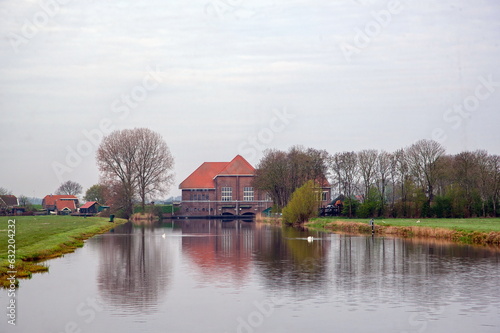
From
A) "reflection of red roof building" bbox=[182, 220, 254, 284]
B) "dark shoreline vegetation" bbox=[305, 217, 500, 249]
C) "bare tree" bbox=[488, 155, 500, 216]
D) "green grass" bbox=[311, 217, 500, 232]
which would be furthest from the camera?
"bare tree" bbox=[488, 155, 500, 216]

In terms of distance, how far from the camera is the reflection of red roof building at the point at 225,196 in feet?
402

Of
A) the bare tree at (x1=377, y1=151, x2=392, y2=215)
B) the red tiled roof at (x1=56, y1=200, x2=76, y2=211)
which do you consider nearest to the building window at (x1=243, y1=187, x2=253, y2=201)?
the bare tree at (x1=377, y1=151, x2=392, y2=215)

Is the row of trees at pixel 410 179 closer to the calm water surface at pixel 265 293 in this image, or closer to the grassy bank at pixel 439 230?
the grassy bank at pixel 439 230

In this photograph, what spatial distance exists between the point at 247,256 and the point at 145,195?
63.7 m

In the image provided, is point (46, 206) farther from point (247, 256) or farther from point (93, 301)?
point (93, 301)

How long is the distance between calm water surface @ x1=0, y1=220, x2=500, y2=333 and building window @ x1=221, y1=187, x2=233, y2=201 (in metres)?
86.3

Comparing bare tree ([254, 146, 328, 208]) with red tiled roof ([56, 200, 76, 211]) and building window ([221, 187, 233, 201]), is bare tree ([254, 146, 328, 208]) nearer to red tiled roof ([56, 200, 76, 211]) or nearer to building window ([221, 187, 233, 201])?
building window ([221, 187, 233, 201])

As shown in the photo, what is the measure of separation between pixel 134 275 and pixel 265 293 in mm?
7272

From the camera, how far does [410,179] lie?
3093 inches

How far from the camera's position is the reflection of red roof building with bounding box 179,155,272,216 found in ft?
402

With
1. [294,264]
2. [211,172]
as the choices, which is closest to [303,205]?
[294,264]

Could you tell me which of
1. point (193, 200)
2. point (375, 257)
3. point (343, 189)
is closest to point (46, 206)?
point (193, 200)

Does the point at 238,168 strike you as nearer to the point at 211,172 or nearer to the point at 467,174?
the point at 211,172

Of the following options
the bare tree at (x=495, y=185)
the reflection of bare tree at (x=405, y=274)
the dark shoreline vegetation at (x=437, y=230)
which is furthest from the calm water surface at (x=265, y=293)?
the bare tree at (x=495, y=185)
